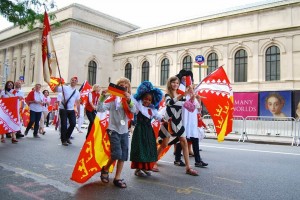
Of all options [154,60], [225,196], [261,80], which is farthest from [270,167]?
[154,60]

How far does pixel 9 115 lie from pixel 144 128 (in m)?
6.36

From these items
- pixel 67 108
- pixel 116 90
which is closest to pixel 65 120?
pixel 67 108

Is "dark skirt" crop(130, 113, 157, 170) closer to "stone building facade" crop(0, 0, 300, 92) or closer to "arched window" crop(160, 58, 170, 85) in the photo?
"stone building facade" crop(0, 0, 300, 92)

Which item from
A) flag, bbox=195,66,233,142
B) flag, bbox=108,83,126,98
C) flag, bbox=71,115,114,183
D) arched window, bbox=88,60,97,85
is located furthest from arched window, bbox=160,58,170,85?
flag, bbox=108,83,126,98

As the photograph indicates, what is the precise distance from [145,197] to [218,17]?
90.3 ft

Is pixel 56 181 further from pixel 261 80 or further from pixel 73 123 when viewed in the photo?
pixel 261 80

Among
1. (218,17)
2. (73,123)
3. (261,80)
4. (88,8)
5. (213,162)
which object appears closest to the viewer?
(213,162)

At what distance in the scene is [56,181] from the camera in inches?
181

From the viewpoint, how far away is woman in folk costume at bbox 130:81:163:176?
4.75 meters

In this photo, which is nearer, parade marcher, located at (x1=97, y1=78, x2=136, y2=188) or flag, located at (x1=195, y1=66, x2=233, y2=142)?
parade marcher, located at (x1=97, y1=78, x2=136, y2=188)

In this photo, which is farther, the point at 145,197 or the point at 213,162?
the point at 213,162

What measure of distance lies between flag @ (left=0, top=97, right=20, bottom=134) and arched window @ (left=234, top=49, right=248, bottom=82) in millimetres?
22290

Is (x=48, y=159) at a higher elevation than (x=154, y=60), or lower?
lower

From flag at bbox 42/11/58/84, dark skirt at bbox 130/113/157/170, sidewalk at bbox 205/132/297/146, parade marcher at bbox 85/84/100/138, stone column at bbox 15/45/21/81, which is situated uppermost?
stone column at bbox 15/45/21/81
